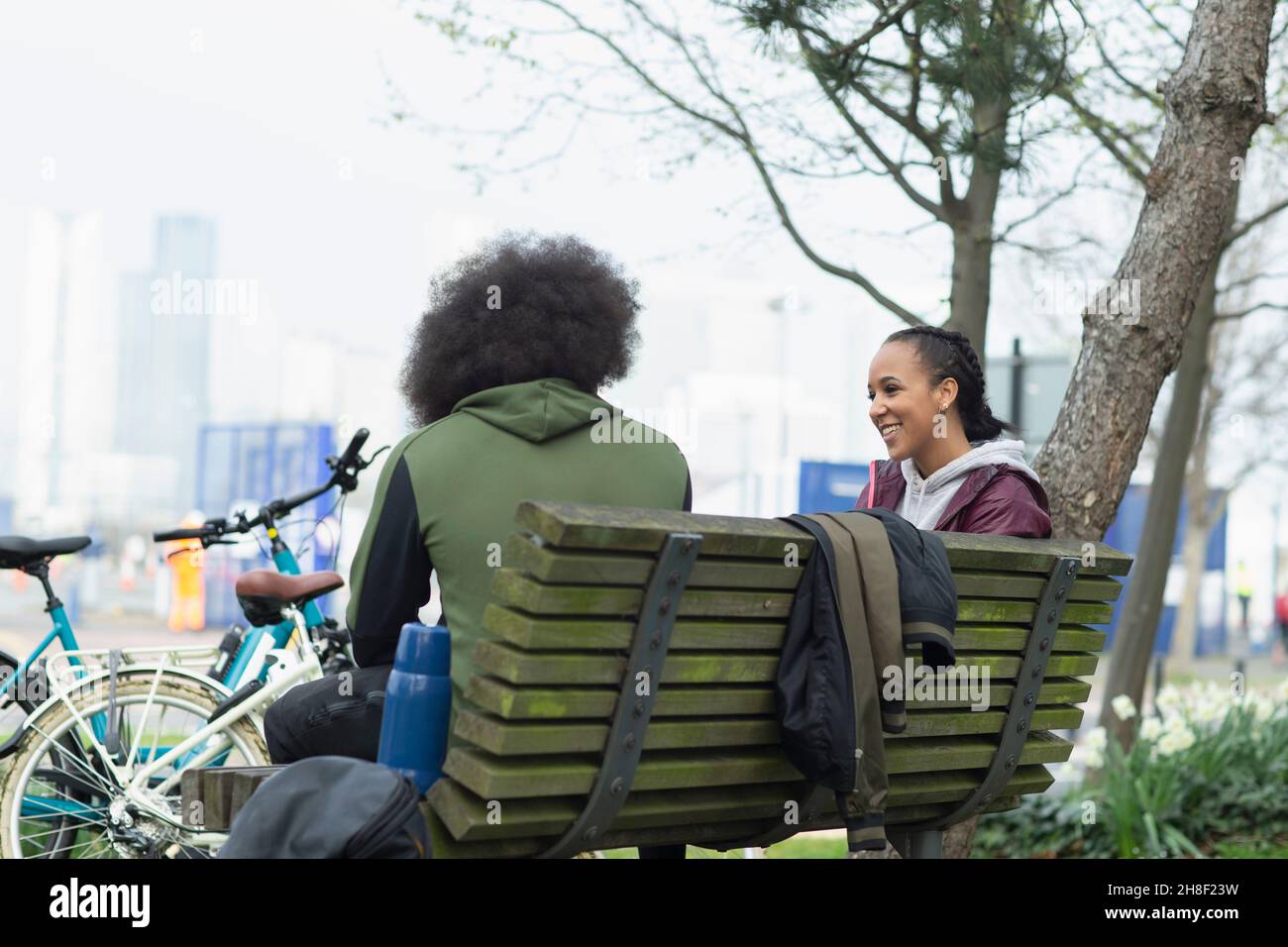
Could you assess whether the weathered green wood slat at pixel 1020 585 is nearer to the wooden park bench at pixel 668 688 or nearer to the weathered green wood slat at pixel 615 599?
the wooden park bench at pixel 668 688

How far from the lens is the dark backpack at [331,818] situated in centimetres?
235

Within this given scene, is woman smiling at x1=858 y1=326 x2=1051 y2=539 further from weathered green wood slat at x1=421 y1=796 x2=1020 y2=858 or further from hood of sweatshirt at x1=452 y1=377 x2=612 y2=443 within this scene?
hood of sweatshirt at x1=452 y1=377 x2=612 y2=443

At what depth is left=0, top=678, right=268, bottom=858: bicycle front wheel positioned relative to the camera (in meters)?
4.40

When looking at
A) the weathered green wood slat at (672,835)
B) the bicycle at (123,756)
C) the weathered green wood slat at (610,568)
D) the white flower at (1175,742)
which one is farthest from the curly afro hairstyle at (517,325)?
the white flower at (1175,742)

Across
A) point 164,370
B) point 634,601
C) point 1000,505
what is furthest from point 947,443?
point 164,370

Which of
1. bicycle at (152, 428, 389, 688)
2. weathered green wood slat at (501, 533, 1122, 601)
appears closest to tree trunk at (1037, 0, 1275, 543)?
weathered green wood slat at (501, 533, 1122, 601)

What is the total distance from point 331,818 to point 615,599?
0.58 m

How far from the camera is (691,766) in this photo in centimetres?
260

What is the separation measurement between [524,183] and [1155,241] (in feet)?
12.1

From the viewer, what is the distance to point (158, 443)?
43.3m

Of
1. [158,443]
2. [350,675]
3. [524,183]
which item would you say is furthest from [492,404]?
[158,443]

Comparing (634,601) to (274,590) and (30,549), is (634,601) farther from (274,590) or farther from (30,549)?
(30,549)

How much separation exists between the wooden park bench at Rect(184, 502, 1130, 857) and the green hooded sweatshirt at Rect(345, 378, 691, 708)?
0.96 ft

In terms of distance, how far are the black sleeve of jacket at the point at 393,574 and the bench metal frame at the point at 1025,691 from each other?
1.22 metres
